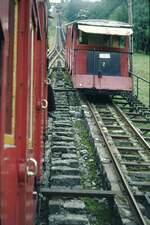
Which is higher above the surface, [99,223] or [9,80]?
[9,80]

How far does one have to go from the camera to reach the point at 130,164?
33.0ft

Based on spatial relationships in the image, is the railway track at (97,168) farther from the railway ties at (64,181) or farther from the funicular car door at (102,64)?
the funicular car door at (102,64)

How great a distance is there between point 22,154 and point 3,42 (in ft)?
3.66

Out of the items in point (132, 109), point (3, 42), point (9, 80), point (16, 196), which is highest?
Result: point (3, 42)

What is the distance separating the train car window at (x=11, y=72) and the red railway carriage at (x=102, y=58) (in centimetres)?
1495

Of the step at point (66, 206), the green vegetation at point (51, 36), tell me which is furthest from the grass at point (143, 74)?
the step at point (66, 206)

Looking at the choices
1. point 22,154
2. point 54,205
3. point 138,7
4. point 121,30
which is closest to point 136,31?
point 138,7

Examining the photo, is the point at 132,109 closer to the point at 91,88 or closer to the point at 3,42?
the point at 91,88

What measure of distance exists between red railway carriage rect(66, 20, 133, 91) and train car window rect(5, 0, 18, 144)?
15.0m

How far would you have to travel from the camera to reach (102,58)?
18062 millimetres

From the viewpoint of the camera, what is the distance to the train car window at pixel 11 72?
2.75 metres

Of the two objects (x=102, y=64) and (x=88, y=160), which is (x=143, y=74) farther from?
(x=88, y=160)

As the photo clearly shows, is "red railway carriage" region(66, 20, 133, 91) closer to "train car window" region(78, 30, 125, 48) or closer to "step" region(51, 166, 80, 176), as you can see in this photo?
"train car window" region(78, 30, 125, 48)

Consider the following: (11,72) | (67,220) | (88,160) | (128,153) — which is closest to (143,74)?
(128,153)
